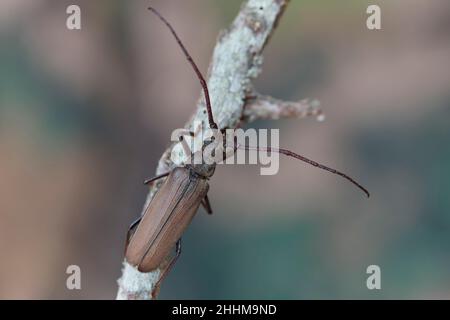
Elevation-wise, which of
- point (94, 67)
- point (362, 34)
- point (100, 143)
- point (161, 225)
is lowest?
point (161, 225)

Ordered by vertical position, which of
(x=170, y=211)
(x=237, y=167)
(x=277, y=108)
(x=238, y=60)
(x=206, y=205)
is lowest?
(x=170, y=211)

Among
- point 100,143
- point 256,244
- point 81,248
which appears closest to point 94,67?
point 100,143

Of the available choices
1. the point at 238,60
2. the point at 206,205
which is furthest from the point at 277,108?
the point at 206,205

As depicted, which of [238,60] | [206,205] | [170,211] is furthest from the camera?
[206,205]

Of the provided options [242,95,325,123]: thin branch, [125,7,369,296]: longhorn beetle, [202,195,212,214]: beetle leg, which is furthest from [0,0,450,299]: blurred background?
[242,95,325,123]: thin branch

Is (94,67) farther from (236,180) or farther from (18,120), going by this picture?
(236,180)

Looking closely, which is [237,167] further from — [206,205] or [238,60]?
[238,60]

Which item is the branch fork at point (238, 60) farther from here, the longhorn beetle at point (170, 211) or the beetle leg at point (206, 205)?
the beetle leg at point (206, 205)

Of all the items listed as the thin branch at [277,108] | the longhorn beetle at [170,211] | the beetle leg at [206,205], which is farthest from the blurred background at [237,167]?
the thin branch at [277,108]
